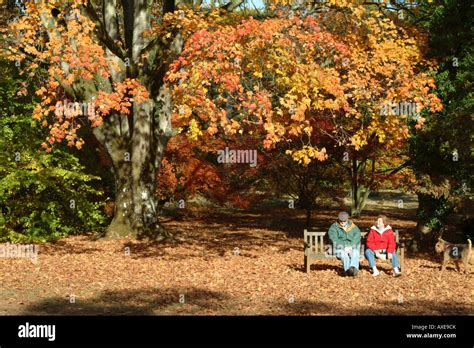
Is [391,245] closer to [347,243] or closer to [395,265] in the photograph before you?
[395,265]

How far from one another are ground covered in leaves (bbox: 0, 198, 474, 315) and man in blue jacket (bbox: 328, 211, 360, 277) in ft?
0.98

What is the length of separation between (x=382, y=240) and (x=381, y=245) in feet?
0.36

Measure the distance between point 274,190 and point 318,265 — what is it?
28.8 feet

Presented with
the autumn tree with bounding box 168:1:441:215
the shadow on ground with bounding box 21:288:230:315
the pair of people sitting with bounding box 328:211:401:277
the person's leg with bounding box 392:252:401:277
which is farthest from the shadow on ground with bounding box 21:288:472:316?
the autumn tree with bounding box 168:1:441:215

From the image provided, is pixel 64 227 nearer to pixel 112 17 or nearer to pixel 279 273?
pixel 112 17

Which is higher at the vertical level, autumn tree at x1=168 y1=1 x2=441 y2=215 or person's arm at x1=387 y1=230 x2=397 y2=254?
autumn tree at x1=168 y1=1 x2=441 y2=215

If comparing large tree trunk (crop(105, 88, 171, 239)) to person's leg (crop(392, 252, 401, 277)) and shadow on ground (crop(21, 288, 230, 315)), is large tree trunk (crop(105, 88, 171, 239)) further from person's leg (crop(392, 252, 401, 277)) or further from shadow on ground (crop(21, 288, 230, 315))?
person's leg (crop(392, 252, 401, 277))

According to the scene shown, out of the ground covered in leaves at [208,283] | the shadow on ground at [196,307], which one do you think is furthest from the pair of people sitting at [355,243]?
the shadow on ground at [196,307]

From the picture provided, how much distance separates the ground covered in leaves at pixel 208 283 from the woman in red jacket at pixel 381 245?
1.09ft

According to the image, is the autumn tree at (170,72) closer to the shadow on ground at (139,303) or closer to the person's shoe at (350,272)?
the person's shoe at (350,272)

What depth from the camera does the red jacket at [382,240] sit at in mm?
13266

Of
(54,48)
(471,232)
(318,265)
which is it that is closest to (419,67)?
(471,232)

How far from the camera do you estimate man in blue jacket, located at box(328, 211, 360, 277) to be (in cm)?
1300

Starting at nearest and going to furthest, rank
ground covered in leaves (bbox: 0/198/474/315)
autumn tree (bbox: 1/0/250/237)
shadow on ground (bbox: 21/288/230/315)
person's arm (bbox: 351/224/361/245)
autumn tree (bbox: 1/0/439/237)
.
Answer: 1. shadow on ground (bbox: 21/288/230/315)
2. ground covered in leaves (bbox: 0/198/474/315)
3. person's arm (bbox: 351/224/361/245)
4. autumn tree (bbox: 1/0/439/237)
5. autumn tree (bbox: 1/0/250/237)
